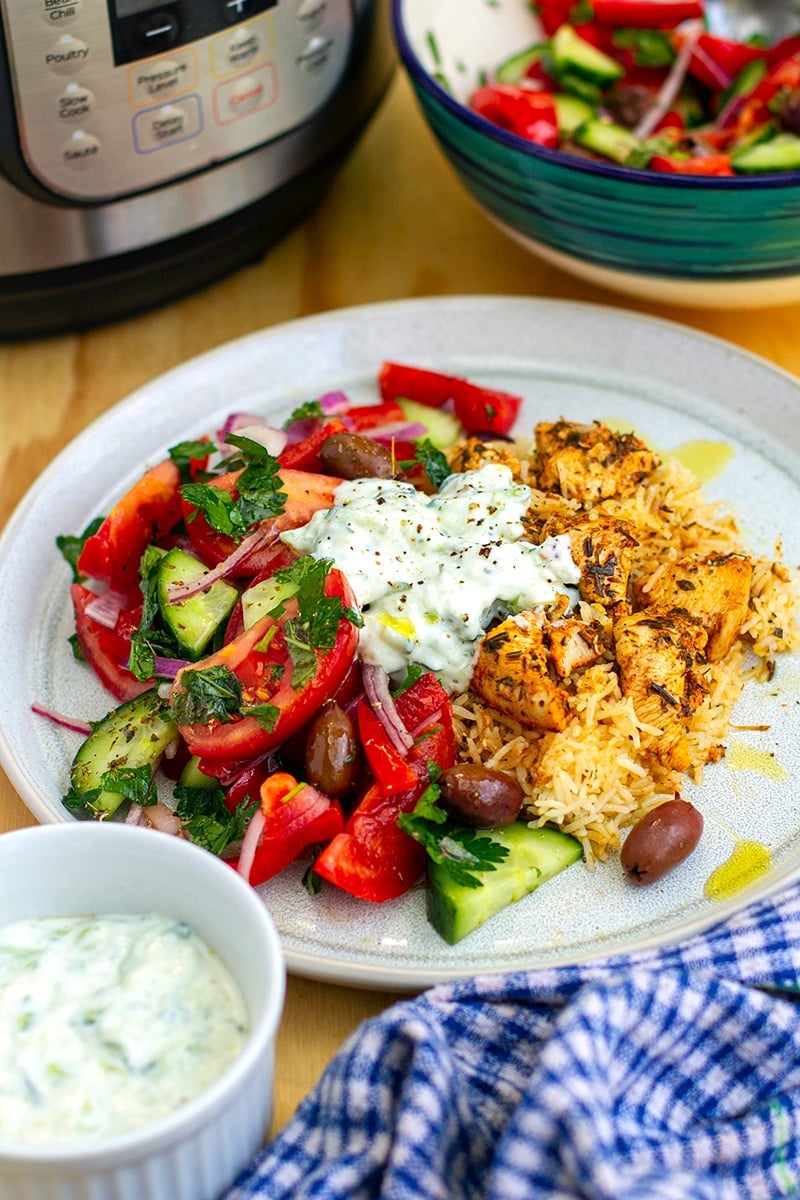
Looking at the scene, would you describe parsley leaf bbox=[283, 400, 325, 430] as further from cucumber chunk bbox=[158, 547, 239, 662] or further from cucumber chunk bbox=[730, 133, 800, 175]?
cucumber chunk bbox=[730, 133, 800, 175]

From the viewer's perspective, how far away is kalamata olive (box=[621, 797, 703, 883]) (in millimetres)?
2279

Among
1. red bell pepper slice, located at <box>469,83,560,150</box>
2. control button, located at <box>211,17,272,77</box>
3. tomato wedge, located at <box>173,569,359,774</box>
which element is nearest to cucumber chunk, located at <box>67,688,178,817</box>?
tomato wedge, located at <box>173,569,359,774</box>

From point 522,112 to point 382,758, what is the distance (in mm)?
2113

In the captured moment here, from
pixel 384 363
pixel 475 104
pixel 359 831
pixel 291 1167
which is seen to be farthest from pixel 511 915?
pixel 475 104

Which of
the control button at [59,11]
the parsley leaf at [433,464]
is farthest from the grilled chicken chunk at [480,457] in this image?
the control button at [59,11]

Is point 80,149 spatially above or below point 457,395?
above

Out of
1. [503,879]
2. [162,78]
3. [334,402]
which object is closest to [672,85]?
[334,402]

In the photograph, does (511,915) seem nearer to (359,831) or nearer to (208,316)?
(359,831)

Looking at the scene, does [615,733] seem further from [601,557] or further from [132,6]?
[132,6]

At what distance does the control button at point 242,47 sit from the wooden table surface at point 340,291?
889 mm

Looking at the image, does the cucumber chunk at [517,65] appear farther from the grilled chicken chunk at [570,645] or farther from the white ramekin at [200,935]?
the white ramekin at [200,935]

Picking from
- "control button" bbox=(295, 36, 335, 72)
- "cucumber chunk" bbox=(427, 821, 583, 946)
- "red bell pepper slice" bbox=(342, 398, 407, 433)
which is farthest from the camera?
"control button" bbox=(295, 36, 335, 72)

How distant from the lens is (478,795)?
2.29 meters

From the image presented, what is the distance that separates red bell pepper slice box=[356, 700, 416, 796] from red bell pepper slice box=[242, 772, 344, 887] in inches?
3.9
